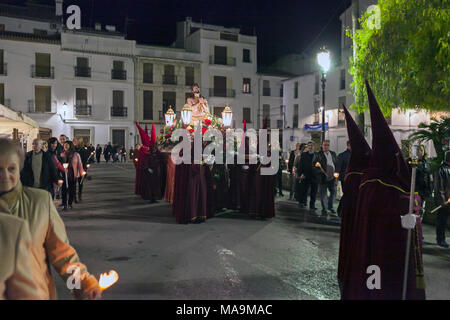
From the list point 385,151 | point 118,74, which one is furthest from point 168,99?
point 385,151

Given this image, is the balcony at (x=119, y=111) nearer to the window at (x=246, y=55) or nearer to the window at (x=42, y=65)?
the window at (x=42, y=65)

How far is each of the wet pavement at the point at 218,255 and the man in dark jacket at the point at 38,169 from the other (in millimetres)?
1122

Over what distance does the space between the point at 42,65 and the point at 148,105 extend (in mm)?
10476

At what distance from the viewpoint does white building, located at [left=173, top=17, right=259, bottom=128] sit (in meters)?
41.4

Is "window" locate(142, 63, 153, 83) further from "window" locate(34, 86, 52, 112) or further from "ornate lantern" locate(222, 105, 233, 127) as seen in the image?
"ornate lantern" locate(222, 105, 233, 127)

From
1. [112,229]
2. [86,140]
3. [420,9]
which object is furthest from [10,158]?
[86,140]

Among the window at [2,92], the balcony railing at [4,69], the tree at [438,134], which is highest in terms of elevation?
the balcony railing at [4,69]

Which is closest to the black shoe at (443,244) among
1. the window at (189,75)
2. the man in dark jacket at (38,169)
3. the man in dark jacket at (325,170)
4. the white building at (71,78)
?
the man in dark jacket at (325,170)

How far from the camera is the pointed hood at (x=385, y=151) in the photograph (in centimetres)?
331

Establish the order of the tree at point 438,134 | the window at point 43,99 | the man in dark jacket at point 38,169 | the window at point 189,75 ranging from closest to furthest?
the man in dark jacket at point 38,169, the tree at point 438,134, the window at point 43,99, the window at point 189,75

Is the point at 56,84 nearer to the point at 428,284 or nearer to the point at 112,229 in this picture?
the point at 112,229

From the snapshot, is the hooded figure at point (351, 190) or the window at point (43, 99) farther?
the window at point (43, 99)

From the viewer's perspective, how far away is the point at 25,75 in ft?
112

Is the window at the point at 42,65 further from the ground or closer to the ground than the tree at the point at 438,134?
further from the ground
